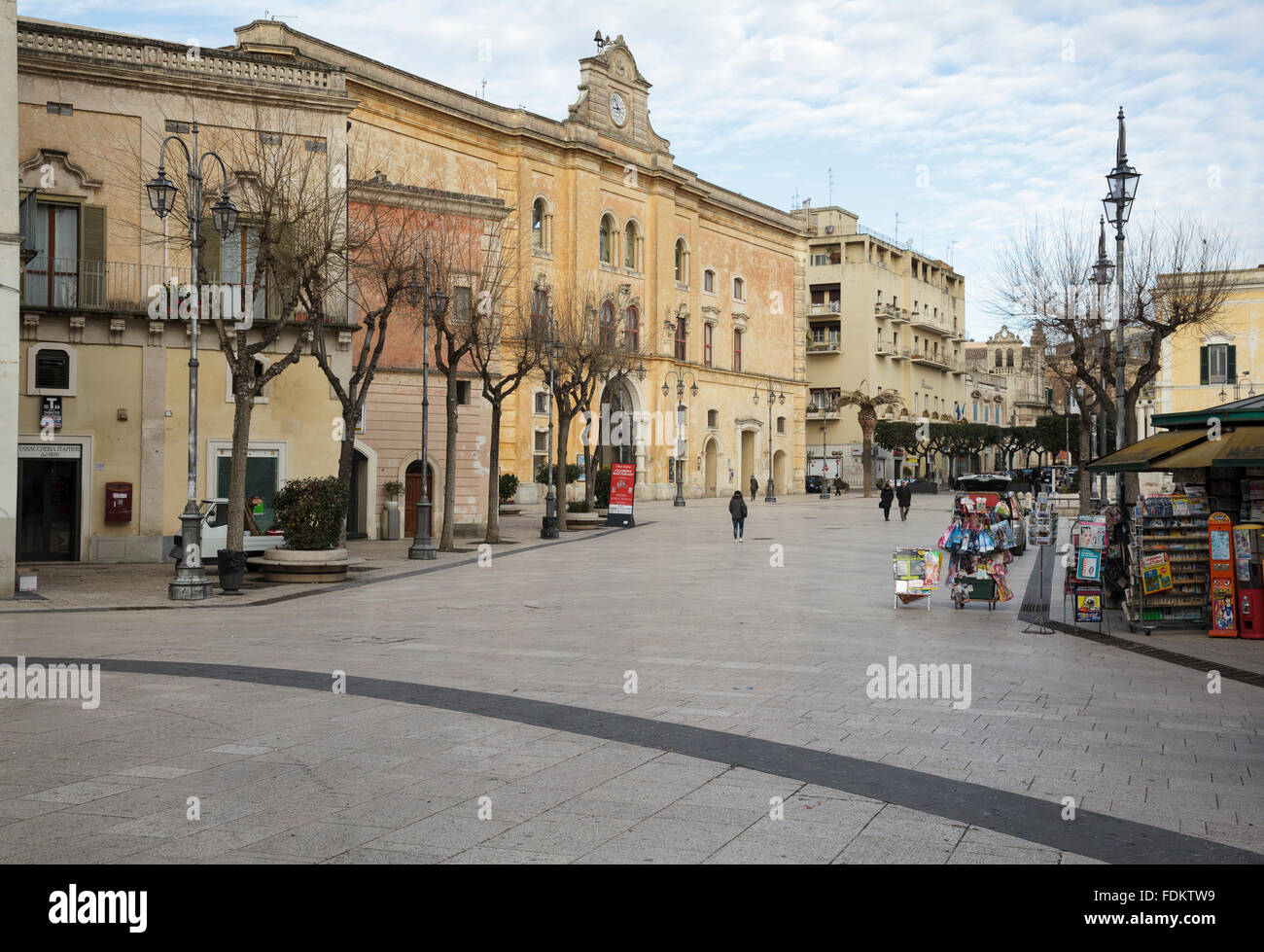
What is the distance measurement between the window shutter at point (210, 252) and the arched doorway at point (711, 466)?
45710 millimetres

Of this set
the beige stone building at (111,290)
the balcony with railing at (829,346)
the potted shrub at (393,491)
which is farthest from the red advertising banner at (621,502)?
the balcony with railing at (829,346)

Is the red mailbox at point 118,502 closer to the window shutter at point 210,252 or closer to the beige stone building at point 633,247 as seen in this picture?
the window shutter at point 210,252

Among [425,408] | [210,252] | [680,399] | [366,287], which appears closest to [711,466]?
[680,399]

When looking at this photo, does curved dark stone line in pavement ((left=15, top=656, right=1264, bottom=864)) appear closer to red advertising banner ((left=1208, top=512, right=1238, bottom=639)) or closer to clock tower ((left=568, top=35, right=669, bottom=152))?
red advertising banner ((left=1208, top=512, right=1238, bottom=639))

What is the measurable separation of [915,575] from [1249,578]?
4.33 meters

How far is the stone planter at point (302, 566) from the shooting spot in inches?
829

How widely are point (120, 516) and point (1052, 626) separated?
1963 cm

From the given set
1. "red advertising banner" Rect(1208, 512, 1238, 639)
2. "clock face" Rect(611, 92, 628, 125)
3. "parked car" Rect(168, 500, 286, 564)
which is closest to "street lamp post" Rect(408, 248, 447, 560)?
"parked car" Rect(168, 500, 286, 564)

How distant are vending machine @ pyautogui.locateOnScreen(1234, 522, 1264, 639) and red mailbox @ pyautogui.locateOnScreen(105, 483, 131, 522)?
71.1 ft

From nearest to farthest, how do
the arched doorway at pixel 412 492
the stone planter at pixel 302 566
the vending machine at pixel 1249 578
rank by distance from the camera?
the vending machine at pixel 1249 578 < the stone planter at pixel 302 566 < the arched doorway at pixel 412 492

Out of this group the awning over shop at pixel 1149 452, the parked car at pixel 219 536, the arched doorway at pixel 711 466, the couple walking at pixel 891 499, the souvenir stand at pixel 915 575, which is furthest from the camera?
the arched doorway at pixel 711 466
